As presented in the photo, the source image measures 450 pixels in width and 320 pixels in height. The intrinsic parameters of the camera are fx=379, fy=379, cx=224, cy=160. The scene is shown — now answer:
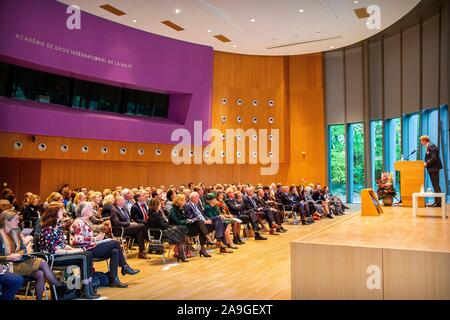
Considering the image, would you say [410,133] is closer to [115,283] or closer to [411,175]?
[411,175]

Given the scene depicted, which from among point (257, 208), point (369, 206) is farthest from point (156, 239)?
point (369, 206)

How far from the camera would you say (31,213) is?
6797 mm

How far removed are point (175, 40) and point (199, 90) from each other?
1.83m

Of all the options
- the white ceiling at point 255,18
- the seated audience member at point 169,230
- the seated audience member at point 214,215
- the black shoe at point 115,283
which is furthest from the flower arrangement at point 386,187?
the white ceiling at point 255,18

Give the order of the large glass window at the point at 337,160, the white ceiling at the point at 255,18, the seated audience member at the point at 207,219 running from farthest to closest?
the large glass window at the point at 337,160 → the white ceiling at the point at 255,18 → the seated audience member at the point at 207,219

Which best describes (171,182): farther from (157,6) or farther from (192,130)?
(157,6)

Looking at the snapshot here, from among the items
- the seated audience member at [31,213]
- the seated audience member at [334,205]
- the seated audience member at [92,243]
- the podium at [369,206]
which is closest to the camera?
the seated audience member at [92,243]

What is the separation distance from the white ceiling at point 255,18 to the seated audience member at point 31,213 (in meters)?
5.71

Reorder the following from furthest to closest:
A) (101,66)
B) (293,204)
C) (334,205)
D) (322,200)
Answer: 1. (334,205)
2. (322,200)
3. (101,66)
4. (293,204)

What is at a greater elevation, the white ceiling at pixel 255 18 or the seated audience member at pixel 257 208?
the white ceiling at pixel 255 18

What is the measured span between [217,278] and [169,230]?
1289 mm

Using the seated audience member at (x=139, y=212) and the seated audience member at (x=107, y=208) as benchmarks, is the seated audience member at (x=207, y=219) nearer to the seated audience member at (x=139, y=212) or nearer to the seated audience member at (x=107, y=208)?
the seated audience member at (x=139, y=212)

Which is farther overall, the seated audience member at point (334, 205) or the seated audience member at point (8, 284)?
the seated audience member at point (334, 205)

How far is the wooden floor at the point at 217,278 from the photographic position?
4.17 meters
